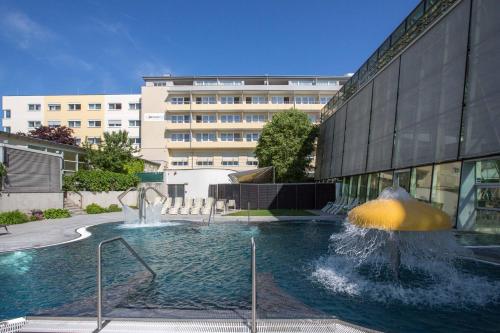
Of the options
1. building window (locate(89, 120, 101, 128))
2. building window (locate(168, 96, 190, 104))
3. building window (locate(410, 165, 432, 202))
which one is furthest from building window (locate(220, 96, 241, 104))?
building window (locate(410, 165, 432, 202))

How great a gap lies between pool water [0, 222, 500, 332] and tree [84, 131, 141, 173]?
74.6ft

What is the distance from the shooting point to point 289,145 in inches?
1590

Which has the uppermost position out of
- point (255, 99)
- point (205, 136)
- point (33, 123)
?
point (255, 99)

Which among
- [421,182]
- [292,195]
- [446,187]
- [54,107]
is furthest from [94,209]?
[54,107]

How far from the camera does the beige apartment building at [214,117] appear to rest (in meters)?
57.1

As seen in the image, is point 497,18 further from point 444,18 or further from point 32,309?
point 32,309

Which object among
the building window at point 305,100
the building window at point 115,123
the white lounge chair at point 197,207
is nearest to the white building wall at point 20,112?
the building window at point 115,123

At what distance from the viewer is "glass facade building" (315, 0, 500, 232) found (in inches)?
437

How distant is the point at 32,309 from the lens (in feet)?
21.8

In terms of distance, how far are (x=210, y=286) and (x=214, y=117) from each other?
5199 cm

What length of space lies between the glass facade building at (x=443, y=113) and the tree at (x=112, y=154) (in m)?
23.9

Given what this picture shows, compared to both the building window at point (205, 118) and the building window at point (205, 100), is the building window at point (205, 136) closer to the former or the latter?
the building window at point (205, 118)

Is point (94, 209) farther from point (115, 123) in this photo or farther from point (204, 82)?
point (204, 82)

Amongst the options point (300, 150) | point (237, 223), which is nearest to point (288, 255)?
point (237, 223)
